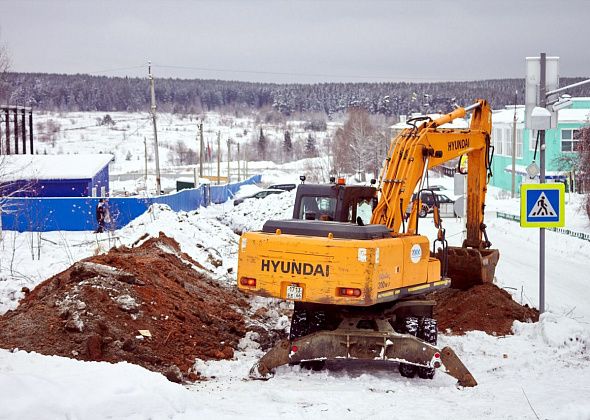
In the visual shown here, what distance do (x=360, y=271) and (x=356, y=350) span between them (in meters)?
1.32

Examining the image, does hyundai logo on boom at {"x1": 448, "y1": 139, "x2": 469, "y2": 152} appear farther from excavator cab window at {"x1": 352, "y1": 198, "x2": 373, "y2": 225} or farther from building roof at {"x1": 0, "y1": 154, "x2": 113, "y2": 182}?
building roof at {"x1": 0, "y1": 154, "x2": 113, "y2": 182}

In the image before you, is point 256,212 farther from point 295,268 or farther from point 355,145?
point 355,145

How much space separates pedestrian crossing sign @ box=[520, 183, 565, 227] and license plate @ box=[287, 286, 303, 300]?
619cm

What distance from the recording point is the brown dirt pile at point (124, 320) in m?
12.3

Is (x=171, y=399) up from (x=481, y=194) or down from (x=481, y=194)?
down

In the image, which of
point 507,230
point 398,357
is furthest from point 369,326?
point 507,230

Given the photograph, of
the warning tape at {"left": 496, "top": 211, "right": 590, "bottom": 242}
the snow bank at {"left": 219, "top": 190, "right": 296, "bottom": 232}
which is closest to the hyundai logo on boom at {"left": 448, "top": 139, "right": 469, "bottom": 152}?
the warning tape at {"left": 496, "top": 211, "right": 590, "bottom": 242}

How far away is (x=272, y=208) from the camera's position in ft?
153

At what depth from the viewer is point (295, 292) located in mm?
12125

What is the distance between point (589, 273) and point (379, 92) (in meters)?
153

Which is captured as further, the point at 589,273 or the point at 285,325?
the point at 589,273

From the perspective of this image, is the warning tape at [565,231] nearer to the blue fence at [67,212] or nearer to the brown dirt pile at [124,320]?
the blue fence at [67,212]

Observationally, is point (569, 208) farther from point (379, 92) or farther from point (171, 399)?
point (379, 92)

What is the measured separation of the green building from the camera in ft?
217
